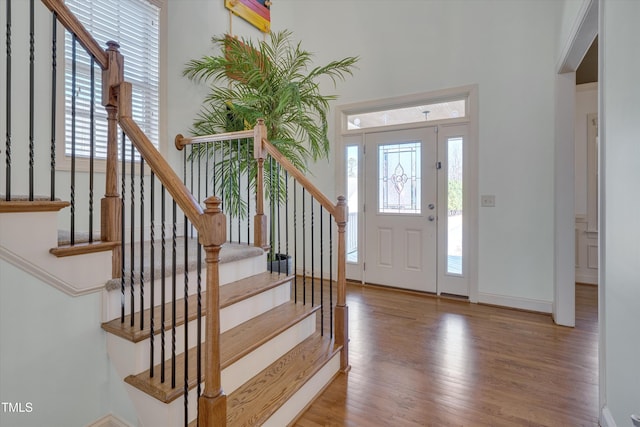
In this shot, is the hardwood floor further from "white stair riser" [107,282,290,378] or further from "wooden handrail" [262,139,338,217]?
"wooden handrail" [262,139,338,217]

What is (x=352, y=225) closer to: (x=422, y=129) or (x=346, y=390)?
(x=422, y=129)

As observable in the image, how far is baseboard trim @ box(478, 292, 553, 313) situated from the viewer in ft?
10.9

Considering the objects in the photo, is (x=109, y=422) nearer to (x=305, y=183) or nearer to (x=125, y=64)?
(x=305, y=183)

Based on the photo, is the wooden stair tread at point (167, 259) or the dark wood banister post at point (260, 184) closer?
the wooden stair tread at point (167, 259)

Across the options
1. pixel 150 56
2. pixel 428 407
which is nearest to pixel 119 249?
pixel 428 407

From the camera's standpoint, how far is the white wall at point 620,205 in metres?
1.37

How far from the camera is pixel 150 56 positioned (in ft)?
9.53

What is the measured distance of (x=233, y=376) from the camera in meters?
1.66

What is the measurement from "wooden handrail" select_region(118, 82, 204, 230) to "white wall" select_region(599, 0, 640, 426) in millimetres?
1784

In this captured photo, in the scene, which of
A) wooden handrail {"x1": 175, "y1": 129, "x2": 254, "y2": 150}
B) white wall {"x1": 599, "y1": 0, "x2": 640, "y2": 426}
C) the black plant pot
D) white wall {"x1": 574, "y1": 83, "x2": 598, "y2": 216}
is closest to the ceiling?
white wall {"x1": 574, "y1": 83, "x2": 598, "y2": 216}

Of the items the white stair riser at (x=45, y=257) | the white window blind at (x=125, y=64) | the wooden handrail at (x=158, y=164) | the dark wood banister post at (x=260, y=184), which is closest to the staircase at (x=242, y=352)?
the white stair riser at (x=45, y=257)

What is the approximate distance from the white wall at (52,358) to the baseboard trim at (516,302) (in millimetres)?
3370

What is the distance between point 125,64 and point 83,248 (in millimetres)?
1989

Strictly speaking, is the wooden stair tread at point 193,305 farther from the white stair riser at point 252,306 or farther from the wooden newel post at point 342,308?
the wooden newel post at point 342,308
